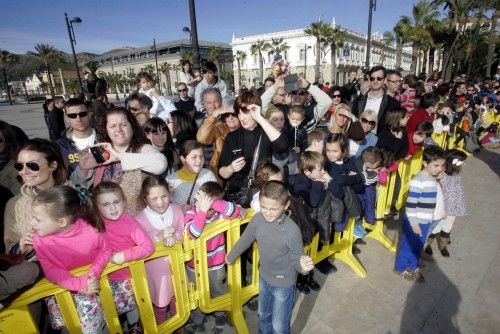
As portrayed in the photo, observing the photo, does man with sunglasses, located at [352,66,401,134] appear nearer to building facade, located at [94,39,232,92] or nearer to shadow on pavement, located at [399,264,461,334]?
shadow on pavement, located at [399,264,461,334]

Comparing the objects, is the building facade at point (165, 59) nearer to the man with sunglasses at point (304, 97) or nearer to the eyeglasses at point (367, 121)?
the man with sunglasses at point (304, 97)

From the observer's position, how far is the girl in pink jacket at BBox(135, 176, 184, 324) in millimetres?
2375

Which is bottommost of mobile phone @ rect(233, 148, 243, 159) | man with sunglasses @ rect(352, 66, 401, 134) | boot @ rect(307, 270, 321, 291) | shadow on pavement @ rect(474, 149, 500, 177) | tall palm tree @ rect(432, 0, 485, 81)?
boot @ rect(307, 270, 321, 291)

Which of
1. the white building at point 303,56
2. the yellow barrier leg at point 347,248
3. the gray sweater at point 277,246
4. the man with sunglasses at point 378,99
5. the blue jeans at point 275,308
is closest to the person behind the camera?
the gray sweater at point 277,246

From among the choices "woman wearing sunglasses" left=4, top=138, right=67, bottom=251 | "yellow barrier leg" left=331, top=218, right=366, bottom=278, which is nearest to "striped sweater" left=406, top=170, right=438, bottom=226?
"yellow barrier leg" left=331, top=218, right=366, bottom=278

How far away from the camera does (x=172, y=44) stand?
241ft

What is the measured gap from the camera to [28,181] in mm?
2254

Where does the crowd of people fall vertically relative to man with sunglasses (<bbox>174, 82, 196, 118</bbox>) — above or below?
below

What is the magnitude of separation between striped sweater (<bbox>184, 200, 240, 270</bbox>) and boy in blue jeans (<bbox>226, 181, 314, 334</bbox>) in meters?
0.17

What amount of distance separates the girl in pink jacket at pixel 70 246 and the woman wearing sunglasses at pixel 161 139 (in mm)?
1404

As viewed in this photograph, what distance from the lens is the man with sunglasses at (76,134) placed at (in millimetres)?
3092

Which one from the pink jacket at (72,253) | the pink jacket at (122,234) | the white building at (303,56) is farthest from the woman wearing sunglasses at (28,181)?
the white building at (303,56)

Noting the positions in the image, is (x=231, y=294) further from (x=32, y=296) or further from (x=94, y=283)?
(x=32, y=296)

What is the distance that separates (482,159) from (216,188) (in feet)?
29.9
